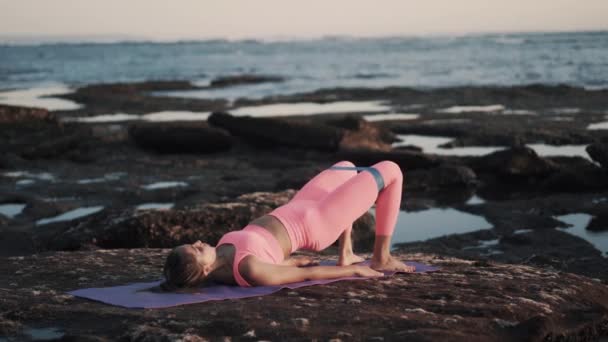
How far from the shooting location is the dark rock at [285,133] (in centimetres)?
1589

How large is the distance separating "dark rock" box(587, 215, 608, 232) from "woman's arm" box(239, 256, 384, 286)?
16.3ft

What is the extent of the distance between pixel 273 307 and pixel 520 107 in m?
21.3

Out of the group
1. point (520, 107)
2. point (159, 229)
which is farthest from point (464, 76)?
point (159, 229)

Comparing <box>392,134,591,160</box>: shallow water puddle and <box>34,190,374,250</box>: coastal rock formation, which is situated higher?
<box>34,190,374,250</box>: coastal rock formation

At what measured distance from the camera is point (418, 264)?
18.8 ft

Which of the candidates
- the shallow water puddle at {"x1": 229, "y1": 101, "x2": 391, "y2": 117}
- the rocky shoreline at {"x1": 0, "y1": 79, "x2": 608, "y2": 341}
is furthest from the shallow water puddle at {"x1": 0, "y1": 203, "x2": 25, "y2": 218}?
the shallow water puddle at {"x1": 229, "y1": 101, "x2": 391, "y2": 117}

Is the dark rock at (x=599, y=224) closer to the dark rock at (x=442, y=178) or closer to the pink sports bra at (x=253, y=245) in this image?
the dark rock at (x=442, y=178)

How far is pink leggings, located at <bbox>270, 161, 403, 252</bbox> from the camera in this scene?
525 centimetres

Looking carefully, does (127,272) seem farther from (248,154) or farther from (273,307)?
(248,154)

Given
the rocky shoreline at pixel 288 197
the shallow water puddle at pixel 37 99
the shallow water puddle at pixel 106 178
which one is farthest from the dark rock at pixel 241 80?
the shallow water puddle at pixel 106 178

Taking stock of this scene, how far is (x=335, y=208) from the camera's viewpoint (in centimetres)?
534

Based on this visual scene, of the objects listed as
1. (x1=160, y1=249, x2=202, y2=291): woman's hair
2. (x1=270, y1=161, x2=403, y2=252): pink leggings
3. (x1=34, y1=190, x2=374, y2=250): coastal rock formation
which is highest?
(x1=270, y1=161, x2=403, y2=252): pink leggings

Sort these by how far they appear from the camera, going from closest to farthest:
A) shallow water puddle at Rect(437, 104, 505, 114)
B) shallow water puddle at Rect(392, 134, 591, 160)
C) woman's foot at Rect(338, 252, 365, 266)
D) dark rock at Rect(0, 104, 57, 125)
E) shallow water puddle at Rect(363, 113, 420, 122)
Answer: woman's foot at Rect(338, 252, 365, 266) < shallow water puddle at Rect(392, 134, 591, 160) < dark rock at Rect(0, 104, 57, 125) < shallow water puddle at Rect(363, 113, 420, 122) < shallow water puddle at Rect(437, 104, 505, 114)

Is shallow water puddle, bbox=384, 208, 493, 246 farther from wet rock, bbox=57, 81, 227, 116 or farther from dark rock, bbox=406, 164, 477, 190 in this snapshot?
wet rock, bbox=57, 81, 227, 116
